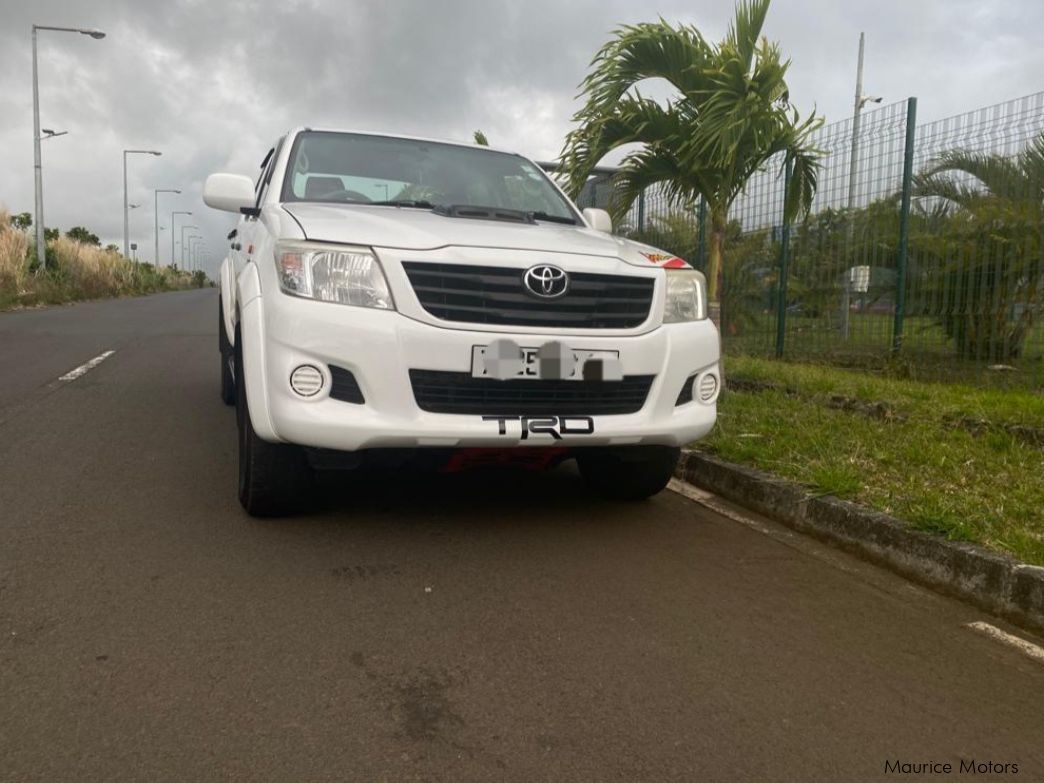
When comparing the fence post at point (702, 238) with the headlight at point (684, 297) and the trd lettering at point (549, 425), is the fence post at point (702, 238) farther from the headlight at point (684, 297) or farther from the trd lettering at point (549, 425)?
the trd lettering at point (549, 425)

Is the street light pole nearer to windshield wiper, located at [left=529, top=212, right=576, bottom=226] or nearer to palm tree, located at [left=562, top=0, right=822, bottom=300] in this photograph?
palm tree, located at [left=562, top=0, right=822, bottom=300]

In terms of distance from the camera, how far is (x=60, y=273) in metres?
26.1

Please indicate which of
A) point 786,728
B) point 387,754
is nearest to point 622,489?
point 786,728

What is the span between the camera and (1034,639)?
2.98 meters

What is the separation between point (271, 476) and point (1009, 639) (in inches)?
108

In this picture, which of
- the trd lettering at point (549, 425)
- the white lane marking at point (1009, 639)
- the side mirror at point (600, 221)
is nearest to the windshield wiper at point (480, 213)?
the side mirror at point (600, 221)

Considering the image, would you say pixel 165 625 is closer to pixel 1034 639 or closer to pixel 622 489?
pixel 622 489

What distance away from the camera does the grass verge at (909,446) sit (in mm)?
3701

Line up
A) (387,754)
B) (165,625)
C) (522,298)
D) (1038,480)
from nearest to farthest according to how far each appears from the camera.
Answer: (387,754)
(165,625)
(522,298)
(1038,480)

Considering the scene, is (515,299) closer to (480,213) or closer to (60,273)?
(480,213)

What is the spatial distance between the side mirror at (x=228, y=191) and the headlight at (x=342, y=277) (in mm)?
1371

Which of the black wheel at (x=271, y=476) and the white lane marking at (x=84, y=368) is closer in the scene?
the black wheel at (x=271, y=476)

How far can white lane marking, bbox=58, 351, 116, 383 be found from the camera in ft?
26.0

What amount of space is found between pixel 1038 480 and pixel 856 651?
2.01 meters
